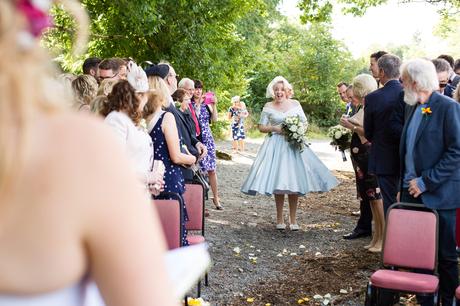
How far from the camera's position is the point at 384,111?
6934 mm

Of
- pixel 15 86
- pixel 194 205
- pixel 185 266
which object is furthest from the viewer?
pixel 194 205

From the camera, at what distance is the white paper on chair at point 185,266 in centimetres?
120

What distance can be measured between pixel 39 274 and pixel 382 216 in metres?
7.33

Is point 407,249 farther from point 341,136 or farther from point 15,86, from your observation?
point 15,86

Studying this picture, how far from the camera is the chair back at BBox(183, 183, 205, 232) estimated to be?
20.5ft

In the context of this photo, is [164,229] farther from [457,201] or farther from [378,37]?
[378,37]

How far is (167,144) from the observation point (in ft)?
18.3

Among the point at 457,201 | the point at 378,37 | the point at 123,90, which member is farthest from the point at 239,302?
the point at 378,37

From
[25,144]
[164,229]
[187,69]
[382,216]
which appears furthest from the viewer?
[187,69]

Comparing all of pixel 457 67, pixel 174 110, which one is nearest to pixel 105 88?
pixel 174 110

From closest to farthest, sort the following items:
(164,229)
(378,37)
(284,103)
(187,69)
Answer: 1. (164,229)
2. (284,103)
3. (187,69)
4. (378,37)

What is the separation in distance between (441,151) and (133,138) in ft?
8.20

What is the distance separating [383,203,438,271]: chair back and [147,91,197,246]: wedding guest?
5.37 feet

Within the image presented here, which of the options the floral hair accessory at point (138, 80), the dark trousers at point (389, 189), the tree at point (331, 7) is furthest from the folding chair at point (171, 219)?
the tree at point (331, 7)
